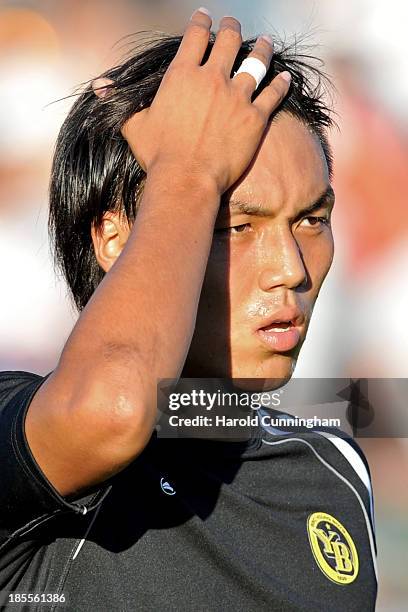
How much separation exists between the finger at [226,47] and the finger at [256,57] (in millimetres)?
30

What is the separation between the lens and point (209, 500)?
171 cm

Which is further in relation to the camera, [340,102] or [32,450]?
[340,102]

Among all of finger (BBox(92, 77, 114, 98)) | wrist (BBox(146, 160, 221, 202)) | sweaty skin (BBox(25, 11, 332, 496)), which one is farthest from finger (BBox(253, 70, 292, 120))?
finger (BBox(92, 77, 114, 98))

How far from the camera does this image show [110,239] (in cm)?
186

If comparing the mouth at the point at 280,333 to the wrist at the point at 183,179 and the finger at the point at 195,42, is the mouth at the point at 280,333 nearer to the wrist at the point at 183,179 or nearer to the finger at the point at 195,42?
the wrist at the point at 183,179

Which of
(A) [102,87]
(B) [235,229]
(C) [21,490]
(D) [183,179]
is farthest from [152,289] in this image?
(A) [102,87]

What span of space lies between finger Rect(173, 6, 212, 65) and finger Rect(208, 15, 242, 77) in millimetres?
20

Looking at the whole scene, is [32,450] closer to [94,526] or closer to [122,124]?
[94,526]

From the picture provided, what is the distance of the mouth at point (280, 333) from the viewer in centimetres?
170

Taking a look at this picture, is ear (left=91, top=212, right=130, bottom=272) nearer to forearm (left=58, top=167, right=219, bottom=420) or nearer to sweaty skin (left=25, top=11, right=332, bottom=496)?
sweaty skin (left=25, top=11, right=332, bottom=496)

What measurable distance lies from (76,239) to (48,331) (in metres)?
3.57

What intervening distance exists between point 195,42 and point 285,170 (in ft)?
0.99

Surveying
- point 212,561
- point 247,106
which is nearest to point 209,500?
point 212,561

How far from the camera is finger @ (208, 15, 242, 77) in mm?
1579
